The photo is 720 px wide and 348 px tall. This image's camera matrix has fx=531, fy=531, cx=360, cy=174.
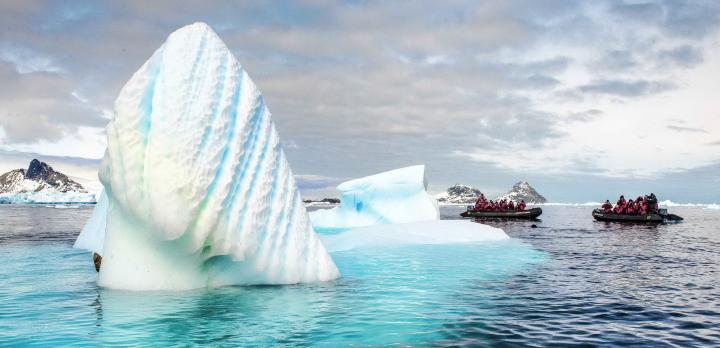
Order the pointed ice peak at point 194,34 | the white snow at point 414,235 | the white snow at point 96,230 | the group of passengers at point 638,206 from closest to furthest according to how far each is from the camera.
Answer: the pointed ice peak at point 194,34, the white snow at point 96,230, the white snow at point 414,235, the group of passengers at point 638,206

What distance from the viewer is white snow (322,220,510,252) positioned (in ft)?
59.9

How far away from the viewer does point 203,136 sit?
29.2ft

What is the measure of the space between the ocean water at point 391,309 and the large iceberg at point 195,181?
1.77ft

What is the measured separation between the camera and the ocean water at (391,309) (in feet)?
21.7

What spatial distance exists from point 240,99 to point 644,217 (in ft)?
132

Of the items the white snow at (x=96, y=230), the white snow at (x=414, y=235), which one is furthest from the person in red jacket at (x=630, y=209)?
the white snow at (x=96, y=230)

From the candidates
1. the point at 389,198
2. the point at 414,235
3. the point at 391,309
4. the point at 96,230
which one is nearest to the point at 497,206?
the point at 389,198

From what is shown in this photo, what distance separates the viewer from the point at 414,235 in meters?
19.8

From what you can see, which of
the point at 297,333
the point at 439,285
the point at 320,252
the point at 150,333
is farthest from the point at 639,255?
the point at 150,333

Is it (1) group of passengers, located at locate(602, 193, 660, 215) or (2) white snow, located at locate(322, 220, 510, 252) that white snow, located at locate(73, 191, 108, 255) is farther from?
(1) group of passengers, located at locate(602, 193, 660, 215)

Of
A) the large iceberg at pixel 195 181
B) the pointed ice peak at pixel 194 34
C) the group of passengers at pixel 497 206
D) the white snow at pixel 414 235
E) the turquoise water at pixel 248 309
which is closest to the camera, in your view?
the turquoise water at pixel 248 309

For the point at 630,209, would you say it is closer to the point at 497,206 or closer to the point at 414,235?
the point at 497,206

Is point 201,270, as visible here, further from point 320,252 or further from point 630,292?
point 630,292

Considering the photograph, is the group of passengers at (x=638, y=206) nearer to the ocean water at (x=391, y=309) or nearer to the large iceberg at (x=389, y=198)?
the large iceberg at (x=389, y=198)
